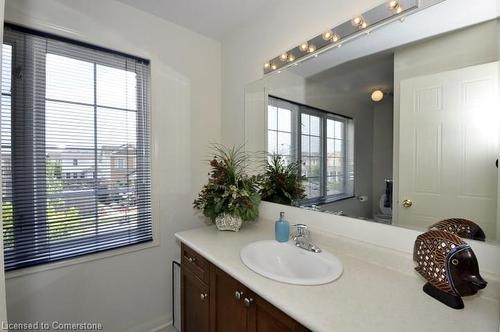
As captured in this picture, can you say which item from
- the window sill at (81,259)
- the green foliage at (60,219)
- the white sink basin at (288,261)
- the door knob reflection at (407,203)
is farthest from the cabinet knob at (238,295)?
the green foliage at (60,219)

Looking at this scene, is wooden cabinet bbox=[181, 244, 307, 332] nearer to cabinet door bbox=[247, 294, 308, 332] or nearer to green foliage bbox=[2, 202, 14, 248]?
cabinet door bbox=[247, 294, 308, 332]

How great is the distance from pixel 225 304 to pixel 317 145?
1027 millimetres

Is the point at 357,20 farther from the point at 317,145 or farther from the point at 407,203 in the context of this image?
the point at 407,203

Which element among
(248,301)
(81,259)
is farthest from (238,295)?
(81,259)

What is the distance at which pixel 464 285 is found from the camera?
0.73 m

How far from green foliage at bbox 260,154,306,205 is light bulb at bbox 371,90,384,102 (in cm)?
60

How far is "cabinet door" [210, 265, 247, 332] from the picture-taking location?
103 centimetres

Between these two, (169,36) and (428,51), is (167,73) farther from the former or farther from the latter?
(428,51)

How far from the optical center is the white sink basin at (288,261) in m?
1.10

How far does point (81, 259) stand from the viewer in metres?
1.56

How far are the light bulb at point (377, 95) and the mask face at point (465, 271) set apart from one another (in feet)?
2.41

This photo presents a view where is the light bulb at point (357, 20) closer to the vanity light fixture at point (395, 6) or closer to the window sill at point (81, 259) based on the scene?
the vanity light fixture at point (395, 6)

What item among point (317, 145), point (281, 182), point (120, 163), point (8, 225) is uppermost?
point (317, 145)

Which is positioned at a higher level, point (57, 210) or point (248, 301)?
point (57, 210)
